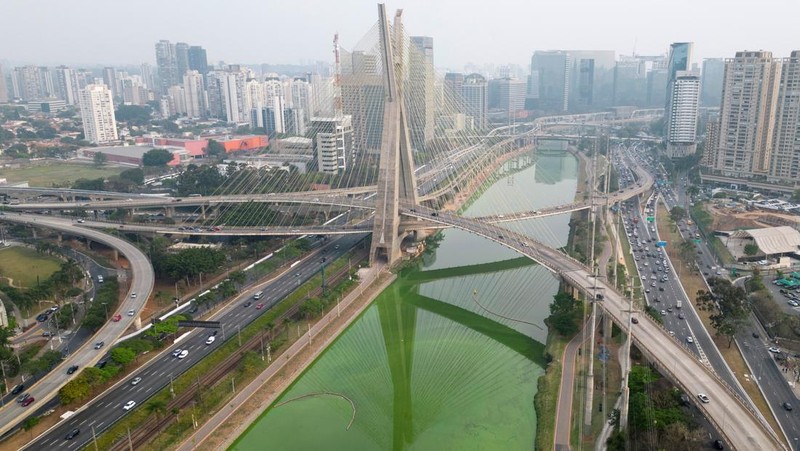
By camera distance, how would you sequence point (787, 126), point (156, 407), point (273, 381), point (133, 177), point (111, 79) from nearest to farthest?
point (156, 407) → point (273, 381) → point (787, 126) → point (133, 177) → point (111, 79)

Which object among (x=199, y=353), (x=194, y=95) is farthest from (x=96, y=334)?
(x=194, y=95)

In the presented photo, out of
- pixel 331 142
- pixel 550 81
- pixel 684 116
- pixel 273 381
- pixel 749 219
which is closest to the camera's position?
pixel 273 381

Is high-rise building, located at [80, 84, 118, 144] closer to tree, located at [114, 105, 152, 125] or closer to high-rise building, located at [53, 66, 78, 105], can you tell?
tree, located at [114, 105, 152, 125]

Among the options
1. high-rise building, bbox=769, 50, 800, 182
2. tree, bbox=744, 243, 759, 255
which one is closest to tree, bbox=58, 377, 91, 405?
tree, bbox=744, 243, 759, 255

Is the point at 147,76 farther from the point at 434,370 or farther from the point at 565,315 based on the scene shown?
the point at 565,315

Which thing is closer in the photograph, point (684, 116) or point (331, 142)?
point (331, 142)

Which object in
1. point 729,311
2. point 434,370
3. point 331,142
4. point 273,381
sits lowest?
point 434,370

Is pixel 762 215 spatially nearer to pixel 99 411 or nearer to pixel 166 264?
pixel 166 264
